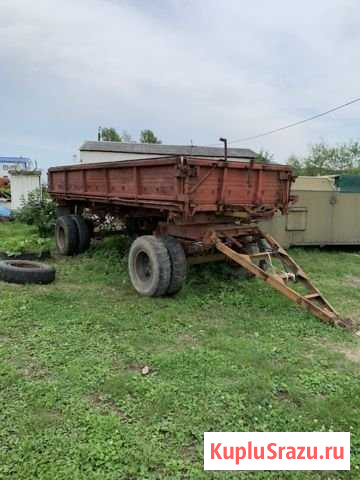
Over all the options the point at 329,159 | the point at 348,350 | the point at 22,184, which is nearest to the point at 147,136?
the point at 329,159

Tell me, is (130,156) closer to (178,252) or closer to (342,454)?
(178,252)

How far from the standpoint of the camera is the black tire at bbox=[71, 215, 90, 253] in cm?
760

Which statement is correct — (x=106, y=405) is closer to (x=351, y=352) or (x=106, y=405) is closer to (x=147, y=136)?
(x=351, y=352)

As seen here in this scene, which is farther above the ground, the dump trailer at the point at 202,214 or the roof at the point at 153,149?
the roof at the point at 153,149

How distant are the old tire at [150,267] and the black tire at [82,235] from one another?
247cm

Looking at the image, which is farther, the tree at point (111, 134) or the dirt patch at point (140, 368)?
the tree at point (111, 134)

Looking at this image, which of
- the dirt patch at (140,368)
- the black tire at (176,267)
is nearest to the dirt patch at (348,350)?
the dirt patch at (140,368)

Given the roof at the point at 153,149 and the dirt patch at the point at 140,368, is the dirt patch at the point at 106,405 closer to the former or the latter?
the dirt patch at the point at 140,368

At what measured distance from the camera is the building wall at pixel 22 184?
14367 millimetres

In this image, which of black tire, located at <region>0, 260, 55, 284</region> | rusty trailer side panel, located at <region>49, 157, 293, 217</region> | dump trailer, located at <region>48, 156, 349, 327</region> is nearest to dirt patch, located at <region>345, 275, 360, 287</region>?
dump trailer, located at <region>48, 156, 349, 327</region>

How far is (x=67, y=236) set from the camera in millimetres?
7539

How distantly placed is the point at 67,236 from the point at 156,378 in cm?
500

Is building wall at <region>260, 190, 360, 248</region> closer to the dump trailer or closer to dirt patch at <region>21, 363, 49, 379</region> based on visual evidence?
the dump trailer

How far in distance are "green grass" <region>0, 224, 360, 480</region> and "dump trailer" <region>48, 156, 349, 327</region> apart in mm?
348
